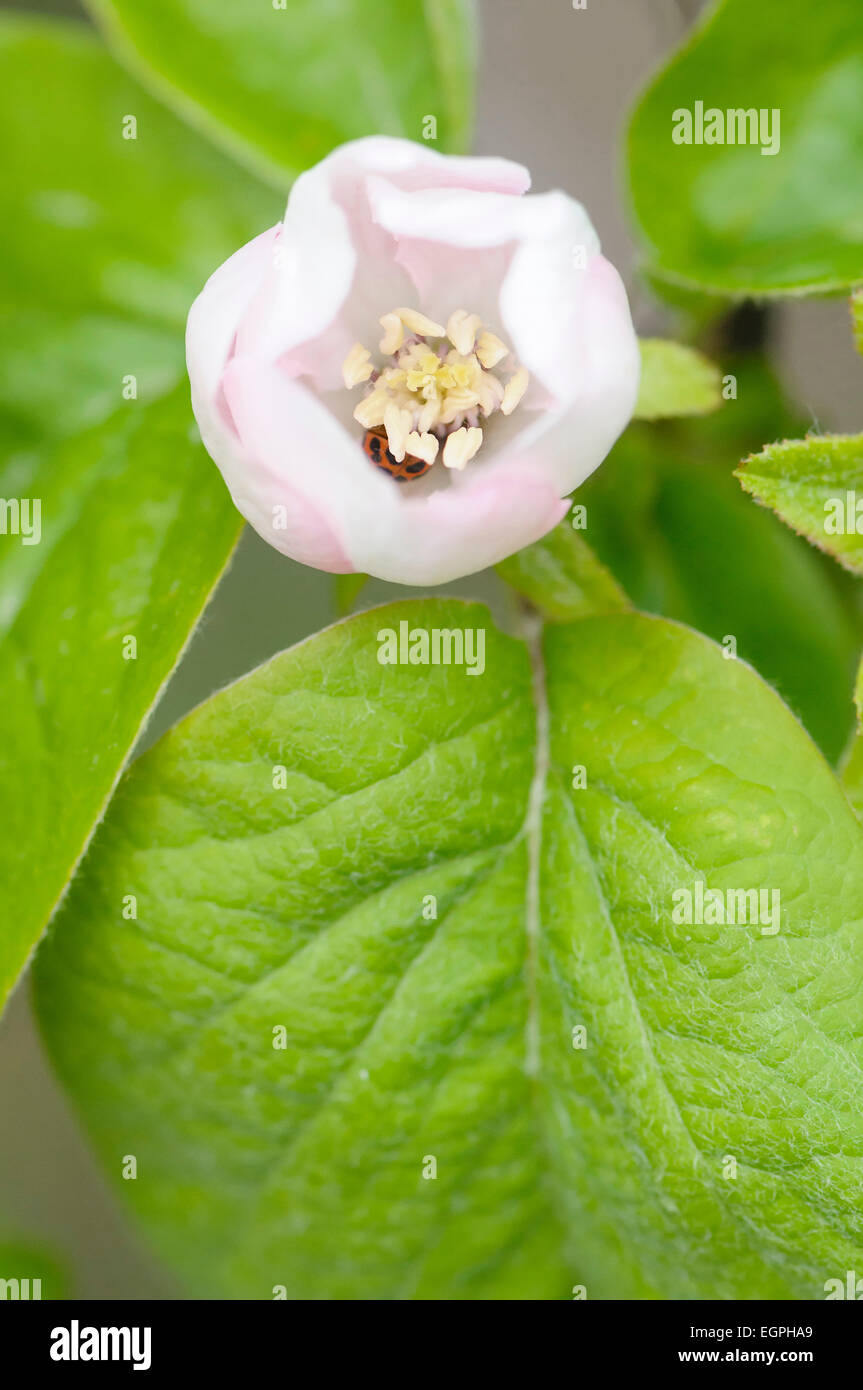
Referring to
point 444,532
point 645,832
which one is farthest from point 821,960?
point 444,532

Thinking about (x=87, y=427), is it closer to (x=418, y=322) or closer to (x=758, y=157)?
(x=418, y=322)

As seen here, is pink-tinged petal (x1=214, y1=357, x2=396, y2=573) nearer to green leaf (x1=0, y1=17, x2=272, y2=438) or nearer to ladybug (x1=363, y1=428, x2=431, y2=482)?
ladybug (x1=363, y1=428, x2=431, y2=482)

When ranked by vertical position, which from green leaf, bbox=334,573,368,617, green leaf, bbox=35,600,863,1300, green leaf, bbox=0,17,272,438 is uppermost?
green leaf, bbox=0,17,272,438

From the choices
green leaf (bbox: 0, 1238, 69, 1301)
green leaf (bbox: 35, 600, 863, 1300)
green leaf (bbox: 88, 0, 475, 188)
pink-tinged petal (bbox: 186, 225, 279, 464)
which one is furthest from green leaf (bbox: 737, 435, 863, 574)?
green leaf (bbox: 0, 1238, 69, 1301)

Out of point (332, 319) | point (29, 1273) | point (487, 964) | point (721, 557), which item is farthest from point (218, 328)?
point (29, 1273)
